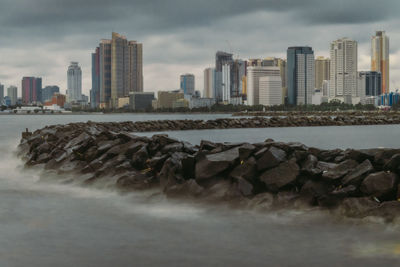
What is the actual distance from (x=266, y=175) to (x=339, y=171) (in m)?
1.34

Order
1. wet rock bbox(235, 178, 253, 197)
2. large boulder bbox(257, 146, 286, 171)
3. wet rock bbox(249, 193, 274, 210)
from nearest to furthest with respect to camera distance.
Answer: wet rock bbox(249, 193, 274, 210), wet rock bbox(235, 178, 253, 197), large boulder bbox(257, 146, 286, 171)

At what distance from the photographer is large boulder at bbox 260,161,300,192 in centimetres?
898

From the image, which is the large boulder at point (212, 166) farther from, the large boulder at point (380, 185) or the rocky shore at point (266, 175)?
the large boulder at point (380, 185)

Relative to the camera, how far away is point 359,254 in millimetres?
6332

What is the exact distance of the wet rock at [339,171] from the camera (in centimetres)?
870

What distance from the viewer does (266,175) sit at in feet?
30.3

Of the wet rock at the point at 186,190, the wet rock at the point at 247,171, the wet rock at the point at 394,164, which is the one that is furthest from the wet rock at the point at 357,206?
the wet rock at the point at 186,190

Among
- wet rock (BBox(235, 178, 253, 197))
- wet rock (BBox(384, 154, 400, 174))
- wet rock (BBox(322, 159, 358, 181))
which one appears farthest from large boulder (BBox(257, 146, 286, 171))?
wet rock (BBox(384, 154, 400, 174))

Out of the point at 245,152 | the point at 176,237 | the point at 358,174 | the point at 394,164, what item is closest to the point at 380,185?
the point at 358,174

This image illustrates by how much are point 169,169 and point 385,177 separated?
4.49m

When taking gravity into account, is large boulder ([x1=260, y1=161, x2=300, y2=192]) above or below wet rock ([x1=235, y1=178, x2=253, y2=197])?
above

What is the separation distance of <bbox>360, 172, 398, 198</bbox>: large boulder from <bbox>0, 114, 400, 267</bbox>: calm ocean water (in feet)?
2.62

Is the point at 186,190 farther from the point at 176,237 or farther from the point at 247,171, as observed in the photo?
the point at 176,237

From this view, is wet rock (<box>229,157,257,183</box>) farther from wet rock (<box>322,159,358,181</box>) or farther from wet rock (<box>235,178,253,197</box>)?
wet rock (<box>322,159,358,181</box>)
